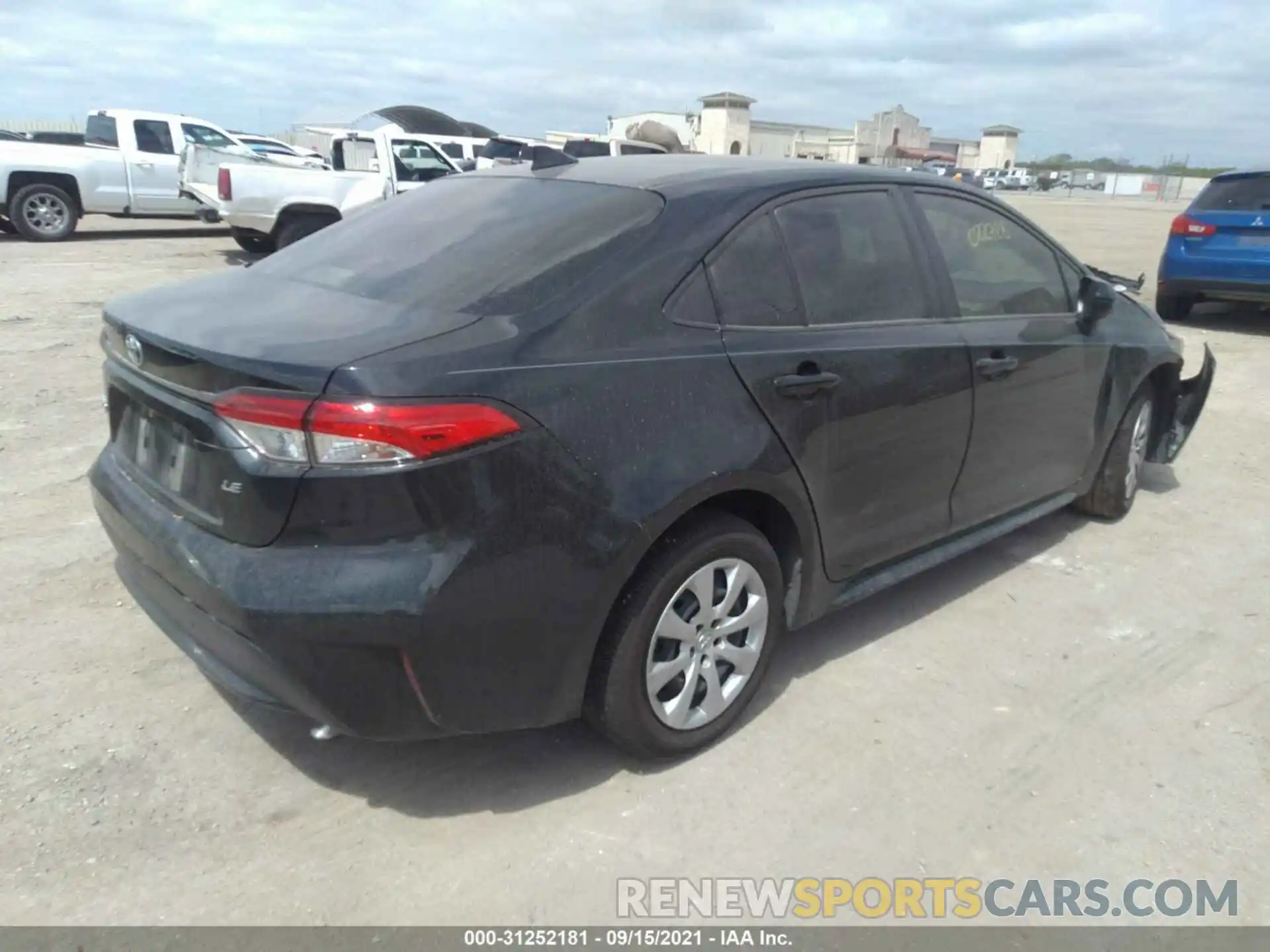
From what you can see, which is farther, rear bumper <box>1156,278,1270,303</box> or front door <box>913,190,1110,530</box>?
rear bumper <box>1156,278,1270,303</box>

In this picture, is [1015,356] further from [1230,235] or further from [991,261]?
[1230,235]

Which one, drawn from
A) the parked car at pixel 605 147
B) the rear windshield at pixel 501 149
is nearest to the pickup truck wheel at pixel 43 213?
the rear windshield at pixel 501 149

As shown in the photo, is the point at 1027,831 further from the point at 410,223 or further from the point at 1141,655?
the point at 410,223

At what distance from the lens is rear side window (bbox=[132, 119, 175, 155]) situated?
50.5 ft

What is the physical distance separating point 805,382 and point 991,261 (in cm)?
143

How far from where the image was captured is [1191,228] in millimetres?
10180

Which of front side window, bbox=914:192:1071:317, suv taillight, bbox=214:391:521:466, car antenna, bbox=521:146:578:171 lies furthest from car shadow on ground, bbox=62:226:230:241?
suv taillight, bbox=214:391:521:466

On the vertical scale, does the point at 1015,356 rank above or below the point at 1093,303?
below

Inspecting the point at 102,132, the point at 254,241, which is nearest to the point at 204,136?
the point at 102,132

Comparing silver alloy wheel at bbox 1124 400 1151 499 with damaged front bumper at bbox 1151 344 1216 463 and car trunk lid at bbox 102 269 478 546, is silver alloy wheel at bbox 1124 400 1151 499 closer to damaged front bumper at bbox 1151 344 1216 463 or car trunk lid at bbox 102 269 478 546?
damaged front bumper at bbox 1151 344 1216 463

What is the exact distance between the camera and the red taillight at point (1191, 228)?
32.9 feet

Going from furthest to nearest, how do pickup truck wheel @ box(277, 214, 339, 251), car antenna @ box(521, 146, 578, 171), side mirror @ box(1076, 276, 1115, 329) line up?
1. pickup truck wheel @ box(277, 214, 339, 251)
2. side mirror @ box(1076, 276, 1115, 329)
3. car antenna @ box(521, 146, 578, 171)

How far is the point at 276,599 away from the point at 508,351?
0.79 meters

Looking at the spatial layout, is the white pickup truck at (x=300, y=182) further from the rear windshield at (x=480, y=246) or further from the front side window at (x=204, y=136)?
the rear windshield at (x=480, y=246)
